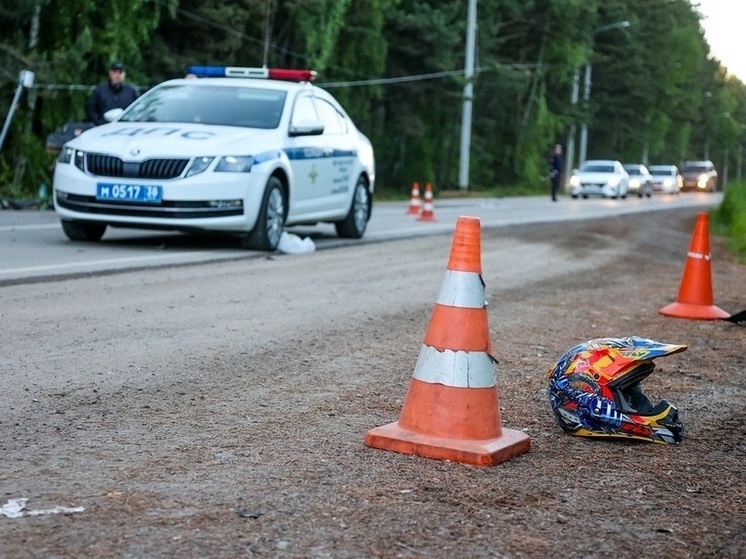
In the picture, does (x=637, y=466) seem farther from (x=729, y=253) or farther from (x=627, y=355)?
(x=729, y=253)

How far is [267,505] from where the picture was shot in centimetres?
405

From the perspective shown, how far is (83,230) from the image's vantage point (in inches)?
531

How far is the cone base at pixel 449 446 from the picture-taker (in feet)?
15.7

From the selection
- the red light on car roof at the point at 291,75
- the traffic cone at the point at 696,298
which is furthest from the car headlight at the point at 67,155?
the traffic cone at the point at 696,298

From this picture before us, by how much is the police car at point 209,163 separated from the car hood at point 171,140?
1 centimetres

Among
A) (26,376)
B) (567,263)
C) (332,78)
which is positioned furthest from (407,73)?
(26,376)

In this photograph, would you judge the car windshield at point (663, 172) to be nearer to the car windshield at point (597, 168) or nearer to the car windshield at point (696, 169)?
the car windshield at point (696, 169)

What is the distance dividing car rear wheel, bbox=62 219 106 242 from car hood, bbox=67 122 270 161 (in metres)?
0.83

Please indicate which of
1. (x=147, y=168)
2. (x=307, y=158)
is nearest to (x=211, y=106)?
(x=307, y=158)

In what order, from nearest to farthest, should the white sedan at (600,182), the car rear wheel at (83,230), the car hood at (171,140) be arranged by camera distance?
the car hood at (171,140) < the car rear wheel at (83,230) < the white sedan at (600,182)

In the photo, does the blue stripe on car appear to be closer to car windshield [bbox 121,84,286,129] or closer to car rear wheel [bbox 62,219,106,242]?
car windshield [bbox 121,84,286,129]

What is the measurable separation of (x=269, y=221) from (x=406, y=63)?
36707 millimetres

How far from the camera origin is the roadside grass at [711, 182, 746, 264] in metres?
19.7

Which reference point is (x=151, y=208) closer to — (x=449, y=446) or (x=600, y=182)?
(x=449, y=446)
